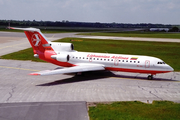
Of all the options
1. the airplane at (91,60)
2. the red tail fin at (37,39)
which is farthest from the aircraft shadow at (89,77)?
the red tail fin at (37,39)

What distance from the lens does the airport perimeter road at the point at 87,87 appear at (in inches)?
818

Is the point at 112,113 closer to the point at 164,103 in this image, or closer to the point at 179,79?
the point at 164,103

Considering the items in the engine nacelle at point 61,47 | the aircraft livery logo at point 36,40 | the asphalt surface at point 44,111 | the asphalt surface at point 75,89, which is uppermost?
the aircraft livery logo at point 36,40

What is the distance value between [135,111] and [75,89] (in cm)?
806

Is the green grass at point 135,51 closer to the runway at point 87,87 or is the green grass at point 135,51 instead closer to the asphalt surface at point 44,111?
the runway at point 87,87

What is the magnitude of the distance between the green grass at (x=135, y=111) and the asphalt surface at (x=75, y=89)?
3.75 feet

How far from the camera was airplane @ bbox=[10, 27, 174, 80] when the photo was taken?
1084 inches

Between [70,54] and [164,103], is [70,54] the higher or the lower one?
the higher one

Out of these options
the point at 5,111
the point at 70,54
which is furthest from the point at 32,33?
the point at 5,111

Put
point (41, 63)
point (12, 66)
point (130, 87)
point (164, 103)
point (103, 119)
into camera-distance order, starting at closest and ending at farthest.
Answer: point (103, 119) → point (164, 103) → point (130, 87) → point (12, 66) → point (41, 63)

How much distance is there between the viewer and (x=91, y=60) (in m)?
29.3

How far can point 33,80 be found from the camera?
87.1 ft

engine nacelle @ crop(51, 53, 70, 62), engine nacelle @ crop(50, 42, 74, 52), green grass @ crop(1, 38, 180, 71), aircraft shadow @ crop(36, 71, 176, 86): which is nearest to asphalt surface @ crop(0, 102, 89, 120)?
aircraft shadow @ crop(36, 71, 176, 86)

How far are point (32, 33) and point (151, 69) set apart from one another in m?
17.0
